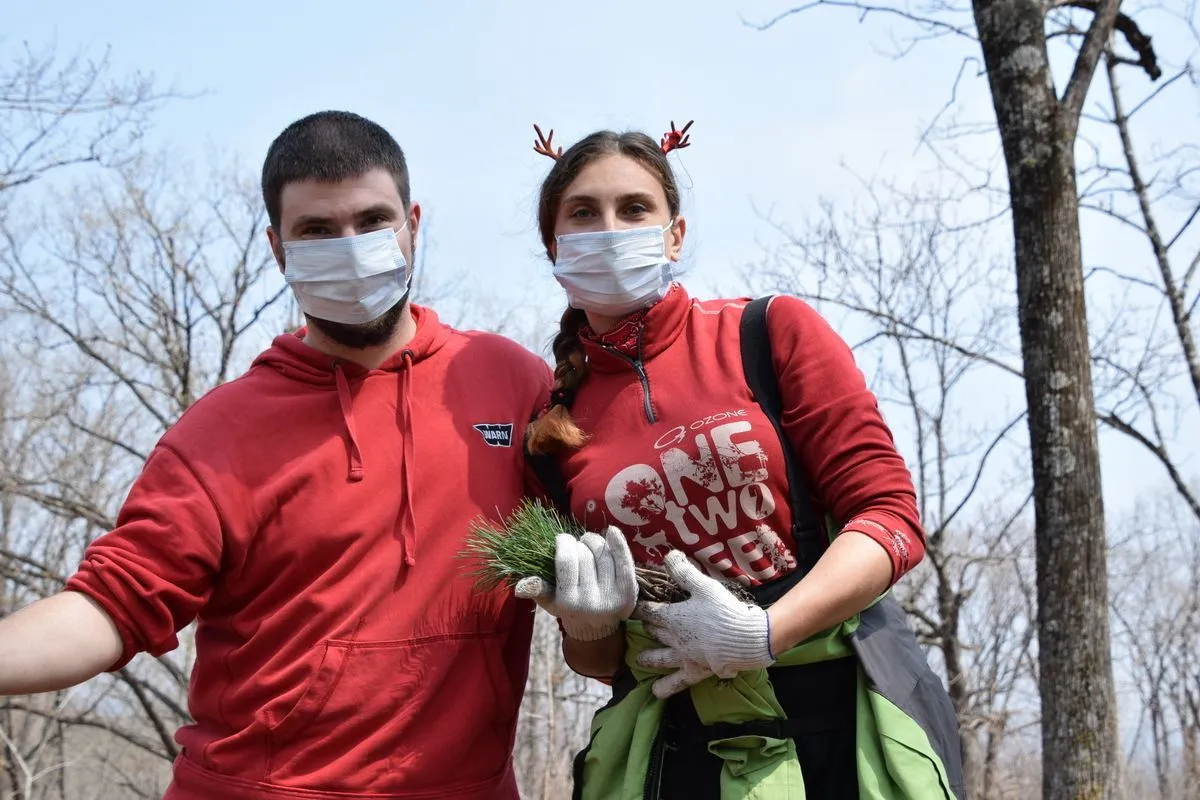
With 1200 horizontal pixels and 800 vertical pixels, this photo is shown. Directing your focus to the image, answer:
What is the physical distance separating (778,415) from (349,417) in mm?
1116

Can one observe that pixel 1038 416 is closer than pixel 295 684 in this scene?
No

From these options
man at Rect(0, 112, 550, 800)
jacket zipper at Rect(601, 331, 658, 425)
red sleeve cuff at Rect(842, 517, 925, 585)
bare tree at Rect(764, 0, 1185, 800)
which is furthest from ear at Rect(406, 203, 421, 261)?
bare tree at Rect(764, 0, 1185, 800)

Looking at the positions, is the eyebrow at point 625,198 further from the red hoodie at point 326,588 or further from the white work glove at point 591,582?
the white work glove at point 591,582

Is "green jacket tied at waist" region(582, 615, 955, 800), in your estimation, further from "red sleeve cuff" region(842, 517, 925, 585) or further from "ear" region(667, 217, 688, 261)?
"ear" region(667, 217, 688, 261)

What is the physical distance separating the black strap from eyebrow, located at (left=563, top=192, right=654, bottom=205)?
Result: 41 centimetres

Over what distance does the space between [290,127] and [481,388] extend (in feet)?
2.88

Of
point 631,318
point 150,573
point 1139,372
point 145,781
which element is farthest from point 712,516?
point 145,781

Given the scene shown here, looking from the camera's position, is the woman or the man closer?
the woman

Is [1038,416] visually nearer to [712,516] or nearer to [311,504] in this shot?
[712,516]

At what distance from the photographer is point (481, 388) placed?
3006mm

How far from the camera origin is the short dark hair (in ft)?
9.37

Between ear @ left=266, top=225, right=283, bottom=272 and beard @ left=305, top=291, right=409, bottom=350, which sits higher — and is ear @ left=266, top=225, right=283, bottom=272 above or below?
above

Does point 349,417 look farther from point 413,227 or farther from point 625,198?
point 625,198

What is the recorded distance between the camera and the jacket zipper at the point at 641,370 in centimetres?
255
